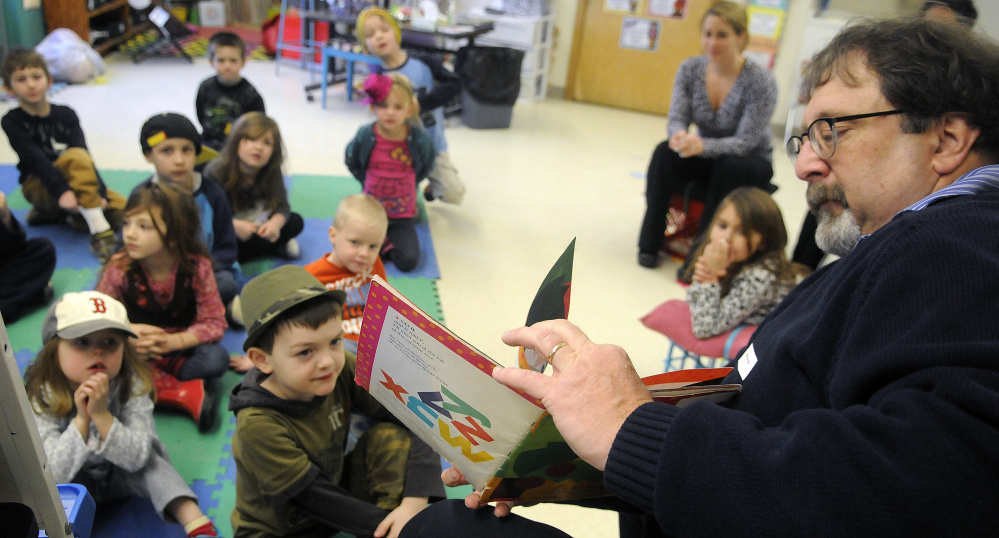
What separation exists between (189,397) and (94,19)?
6.72 m

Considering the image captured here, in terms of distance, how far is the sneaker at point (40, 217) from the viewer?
3367 millimetres

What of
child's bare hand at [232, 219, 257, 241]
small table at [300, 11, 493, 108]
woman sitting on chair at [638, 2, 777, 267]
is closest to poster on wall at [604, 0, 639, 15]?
small table at [300, 11, 493, 108]

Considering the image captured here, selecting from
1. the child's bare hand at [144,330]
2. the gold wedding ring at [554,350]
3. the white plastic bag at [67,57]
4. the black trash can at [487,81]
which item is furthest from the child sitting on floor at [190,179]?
the white plastic bag at [67,57]

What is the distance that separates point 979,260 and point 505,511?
76 centimetres

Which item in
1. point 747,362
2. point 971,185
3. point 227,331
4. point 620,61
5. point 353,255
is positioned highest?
point 971,185

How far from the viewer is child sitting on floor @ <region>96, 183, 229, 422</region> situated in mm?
2242

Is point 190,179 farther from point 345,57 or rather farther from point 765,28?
point 765,28

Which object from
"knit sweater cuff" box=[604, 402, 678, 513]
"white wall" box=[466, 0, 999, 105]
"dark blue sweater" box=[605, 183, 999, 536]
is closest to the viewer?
"dark blue sweater" box=[605, 183, 999, 536]

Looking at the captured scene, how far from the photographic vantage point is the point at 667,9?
6.73 meters

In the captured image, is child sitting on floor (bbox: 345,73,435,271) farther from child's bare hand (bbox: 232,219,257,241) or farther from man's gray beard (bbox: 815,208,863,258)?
man's gray beard (bbox: 815,208,863,258)

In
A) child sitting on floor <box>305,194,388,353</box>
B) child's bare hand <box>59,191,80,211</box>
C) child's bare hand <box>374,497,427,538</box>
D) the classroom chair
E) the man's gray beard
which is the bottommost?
child's bare hand <box>374,497,427,538</box>

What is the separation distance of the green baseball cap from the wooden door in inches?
233

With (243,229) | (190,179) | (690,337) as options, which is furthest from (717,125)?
(190,179)

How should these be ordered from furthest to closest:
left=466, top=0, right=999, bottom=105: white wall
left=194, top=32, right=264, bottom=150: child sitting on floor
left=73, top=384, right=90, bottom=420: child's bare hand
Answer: left=466, top=0, right=999, bottom=105: white wall < left=194, top=32, right=264, bottom=150: child sitting on floor < left=73, top=384, right=90, bottom=420: child's bare hand
